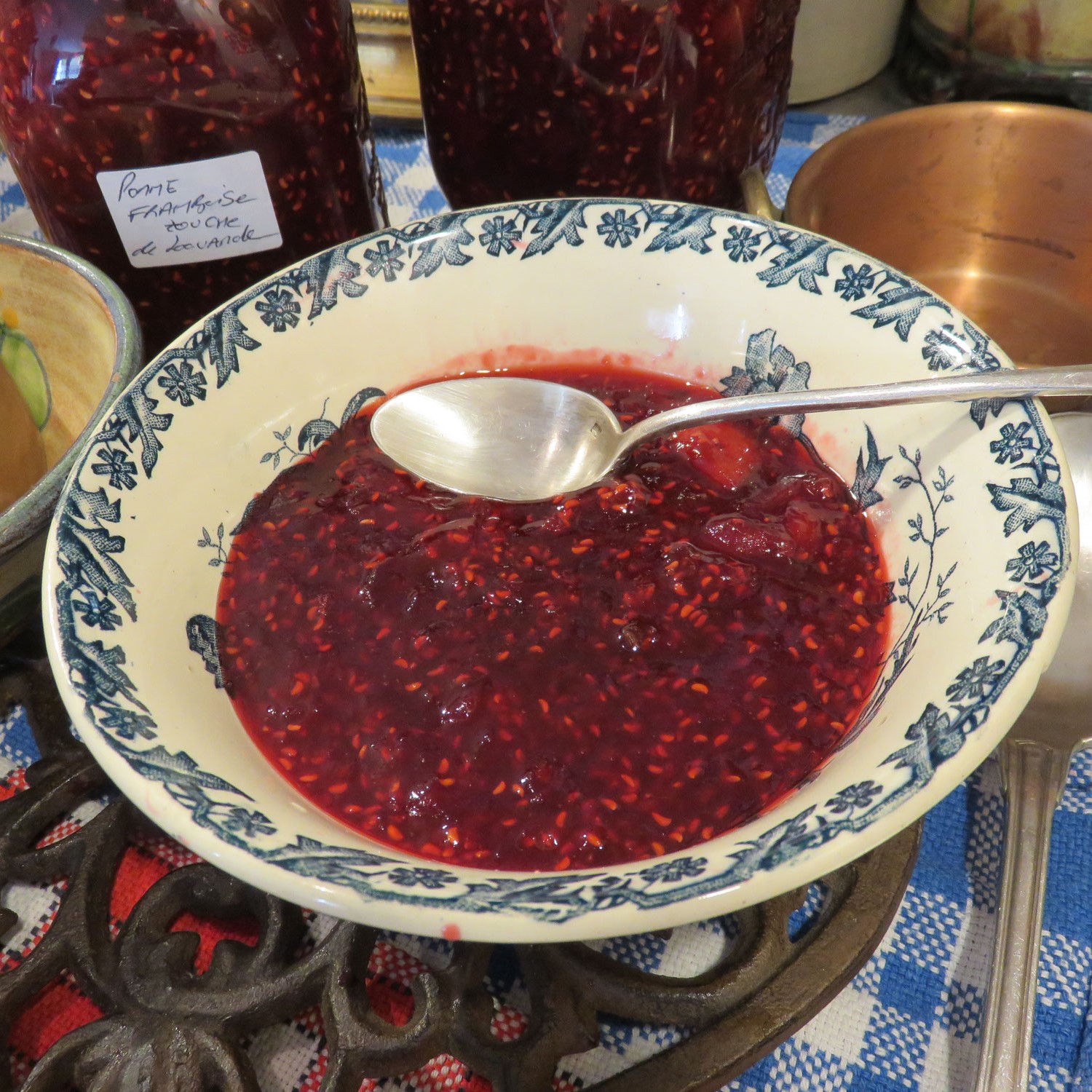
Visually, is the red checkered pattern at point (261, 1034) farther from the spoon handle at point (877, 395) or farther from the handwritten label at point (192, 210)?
the handwritten label at point (192, 210)

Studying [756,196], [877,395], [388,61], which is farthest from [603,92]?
[388,61]

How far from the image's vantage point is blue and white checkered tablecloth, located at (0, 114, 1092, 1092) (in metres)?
1.01

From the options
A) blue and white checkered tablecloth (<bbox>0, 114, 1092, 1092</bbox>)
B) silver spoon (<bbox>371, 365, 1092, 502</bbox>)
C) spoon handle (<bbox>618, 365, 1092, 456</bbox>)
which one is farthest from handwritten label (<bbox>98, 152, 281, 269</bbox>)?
blue and white checkered tablecloth (<bbox>0, 114, 1092, 1092</bbox>)

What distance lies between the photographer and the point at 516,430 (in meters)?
1.32

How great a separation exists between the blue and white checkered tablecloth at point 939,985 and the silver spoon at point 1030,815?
64 millimetres

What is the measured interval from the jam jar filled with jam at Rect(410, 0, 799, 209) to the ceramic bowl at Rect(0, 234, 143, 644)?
60 centimetres

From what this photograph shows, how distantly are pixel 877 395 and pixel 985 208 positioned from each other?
0.92 m

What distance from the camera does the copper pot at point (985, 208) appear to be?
1627 millimetres

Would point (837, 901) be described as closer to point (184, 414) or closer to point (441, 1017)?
point (441, 1017)

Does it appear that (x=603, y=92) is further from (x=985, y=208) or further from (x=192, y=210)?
(x=985, y=208)

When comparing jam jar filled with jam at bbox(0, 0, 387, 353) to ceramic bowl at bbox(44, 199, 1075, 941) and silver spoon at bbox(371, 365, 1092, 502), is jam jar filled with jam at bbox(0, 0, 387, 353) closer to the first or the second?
ceramic bowl at bbox(44, 199, 1075, 941)

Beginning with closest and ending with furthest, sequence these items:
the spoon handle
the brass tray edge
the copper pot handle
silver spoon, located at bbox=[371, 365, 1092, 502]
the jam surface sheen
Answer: the jam surface sheen, the spoon handle, silver spoon, located at bbox=[371, 365, 1092, 502], the copper pot handle, the brass tray edge

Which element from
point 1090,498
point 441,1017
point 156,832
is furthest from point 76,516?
point 1090,498

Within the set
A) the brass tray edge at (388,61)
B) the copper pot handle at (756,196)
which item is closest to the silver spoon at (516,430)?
the copper pot handle at (756,196)
